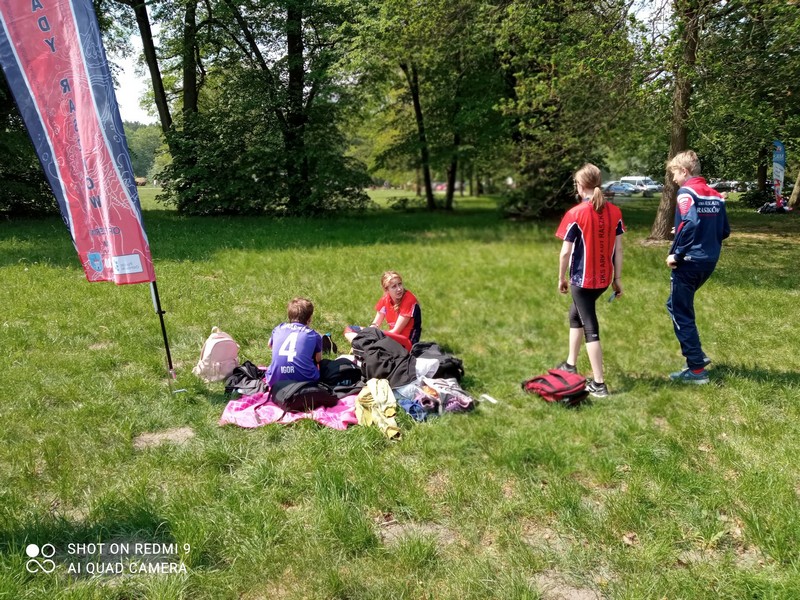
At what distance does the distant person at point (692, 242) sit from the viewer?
200 inches

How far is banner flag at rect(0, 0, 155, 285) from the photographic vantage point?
13.3 ft

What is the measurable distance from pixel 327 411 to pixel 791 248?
14267mm

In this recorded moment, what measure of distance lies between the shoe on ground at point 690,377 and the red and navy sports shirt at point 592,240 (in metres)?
1.31

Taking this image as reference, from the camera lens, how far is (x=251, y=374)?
528 cm

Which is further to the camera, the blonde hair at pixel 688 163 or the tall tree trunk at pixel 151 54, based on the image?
the tall tree trunk at pixel 151 54

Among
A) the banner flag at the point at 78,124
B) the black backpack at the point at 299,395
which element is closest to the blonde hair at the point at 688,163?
the black backpack at the point at 299,395

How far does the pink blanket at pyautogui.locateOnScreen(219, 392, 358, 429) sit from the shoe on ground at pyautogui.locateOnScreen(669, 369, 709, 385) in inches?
131

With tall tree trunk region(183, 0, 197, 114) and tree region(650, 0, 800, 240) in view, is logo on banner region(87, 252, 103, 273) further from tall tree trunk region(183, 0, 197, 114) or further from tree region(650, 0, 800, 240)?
tall tree trunk region(183, 0, 197, 114)

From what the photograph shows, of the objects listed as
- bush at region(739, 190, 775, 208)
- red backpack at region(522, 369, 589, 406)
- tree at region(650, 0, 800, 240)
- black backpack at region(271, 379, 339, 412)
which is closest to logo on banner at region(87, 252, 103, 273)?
black backpack at region(271, 379, 339, 412)

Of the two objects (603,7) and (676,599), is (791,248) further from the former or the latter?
(676,599)

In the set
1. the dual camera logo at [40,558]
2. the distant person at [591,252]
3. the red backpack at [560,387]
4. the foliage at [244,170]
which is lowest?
the dual camera logo at [40,558]

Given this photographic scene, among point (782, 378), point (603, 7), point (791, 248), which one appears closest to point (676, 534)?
point (782, 378)

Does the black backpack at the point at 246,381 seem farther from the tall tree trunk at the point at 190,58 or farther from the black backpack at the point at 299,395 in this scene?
the tall tree trunk at the point at 190,58

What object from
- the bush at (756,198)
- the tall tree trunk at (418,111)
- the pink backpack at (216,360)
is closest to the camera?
the pink backpack at (216,360)
